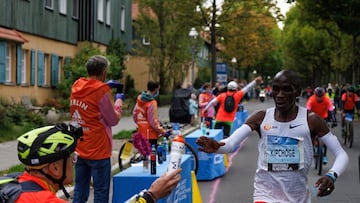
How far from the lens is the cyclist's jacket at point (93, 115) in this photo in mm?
6605

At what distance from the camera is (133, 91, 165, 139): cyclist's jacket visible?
33.4 feet

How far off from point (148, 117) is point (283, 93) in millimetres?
5296

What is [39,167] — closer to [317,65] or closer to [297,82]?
[297,82]

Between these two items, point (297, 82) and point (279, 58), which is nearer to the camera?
point (297, 82)

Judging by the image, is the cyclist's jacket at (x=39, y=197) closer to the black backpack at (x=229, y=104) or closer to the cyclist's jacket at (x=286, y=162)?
the cyclist's jacket at (x=286, y=162)

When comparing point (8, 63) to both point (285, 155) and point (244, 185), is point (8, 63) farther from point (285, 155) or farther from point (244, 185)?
point (285, 155)

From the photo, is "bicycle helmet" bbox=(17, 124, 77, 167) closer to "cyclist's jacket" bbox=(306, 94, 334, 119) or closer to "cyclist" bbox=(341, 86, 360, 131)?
"cyclist's jacket" bbox=(306, 94, 334, 119)

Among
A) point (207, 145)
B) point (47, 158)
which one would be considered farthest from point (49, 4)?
point (47, 158)

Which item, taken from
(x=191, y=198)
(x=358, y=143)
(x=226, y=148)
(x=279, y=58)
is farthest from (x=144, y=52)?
(x=279, y=58)

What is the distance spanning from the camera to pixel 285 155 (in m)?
4.98

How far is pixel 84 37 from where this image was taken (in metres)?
32.9

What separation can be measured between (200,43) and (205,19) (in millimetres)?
4222

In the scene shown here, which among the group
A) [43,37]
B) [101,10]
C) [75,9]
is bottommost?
[43,37]

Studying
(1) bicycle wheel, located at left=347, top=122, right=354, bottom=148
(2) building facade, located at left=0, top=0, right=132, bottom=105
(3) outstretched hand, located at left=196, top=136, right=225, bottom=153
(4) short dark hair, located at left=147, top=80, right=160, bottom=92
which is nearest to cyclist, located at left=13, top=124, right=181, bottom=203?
(3) outstretched hand, located at left=196, top=136, right=225, bottom=153
